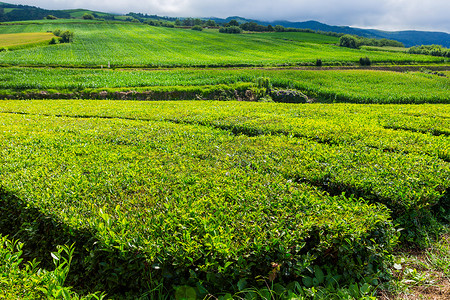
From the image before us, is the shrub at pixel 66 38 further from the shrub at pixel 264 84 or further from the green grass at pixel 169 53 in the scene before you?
the shrub at pixel 264 84

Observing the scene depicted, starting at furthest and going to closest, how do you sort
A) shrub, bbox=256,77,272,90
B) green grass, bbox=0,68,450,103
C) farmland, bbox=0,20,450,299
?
shrub, bbox=256,77,272,90 < green grass, bbox=0,68,450,103 < farmland, bbox=0,20,450,299

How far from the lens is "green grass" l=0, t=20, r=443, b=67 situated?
41625 mm

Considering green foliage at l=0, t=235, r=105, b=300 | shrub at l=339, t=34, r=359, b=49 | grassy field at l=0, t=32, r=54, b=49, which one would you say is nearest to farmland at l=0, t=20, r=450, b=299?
green foliage at l=0, t=235, r=105, b=300

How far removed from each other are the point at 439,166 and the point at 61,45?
216 feet

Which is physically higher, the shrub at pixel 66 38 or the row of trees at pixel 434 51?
the row of trees at pixel 434 51

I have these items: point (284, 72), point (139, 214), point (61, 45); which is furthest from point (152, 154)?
point (61, 45)

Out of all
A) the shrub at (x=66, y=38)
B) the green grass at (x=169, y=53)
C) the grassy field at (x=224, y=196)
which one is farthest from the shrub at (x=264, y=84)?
the shrub at (x=66, y=38)

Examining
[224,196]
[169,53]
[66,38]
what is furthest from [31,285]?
[66,38]

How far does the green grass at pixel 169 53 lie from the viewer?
41625 mm

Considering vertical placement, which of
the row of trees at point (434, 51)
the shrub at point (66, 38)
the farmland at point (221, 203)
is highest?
the row of trees at point (434, 51)

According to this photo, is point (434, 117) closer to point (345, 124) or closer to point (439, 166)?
point (345, 124)

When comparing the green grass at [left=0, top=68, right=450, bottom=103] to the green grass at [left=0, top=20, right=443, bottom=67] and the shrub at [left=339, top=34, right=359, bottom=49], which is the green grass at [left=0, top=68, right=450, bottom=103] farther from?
the shrub at [left=339, top=34, right=359, bottom=49]

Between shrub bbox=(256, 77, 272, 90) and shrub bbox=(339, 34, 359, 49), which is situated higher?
shrub bbox=(339, 34, 359, 49)

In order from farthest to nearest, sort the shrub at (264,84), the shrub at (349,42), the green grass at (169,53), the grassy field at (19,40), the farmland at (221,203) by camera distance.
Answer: the shrub at (349,42), the grassy field at (19,40), the green grass at (169,53), the shrub at (264,84), the farmland at (221,203)
